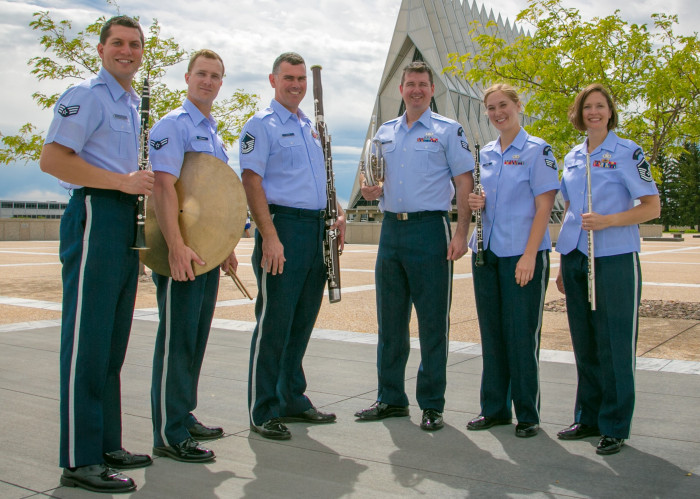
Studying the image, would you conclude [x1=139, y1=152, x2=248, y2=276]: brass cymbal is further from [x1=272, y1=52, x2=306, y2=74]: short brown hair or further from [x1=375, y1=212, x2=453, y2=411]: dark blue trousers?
[x1=375, y1=212, x2=453, y2=411]: dark blue trousers

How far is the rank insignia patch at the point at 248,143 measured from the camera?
4445mm

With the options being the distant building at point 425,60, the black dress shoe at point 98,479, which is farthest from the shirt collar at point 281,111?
the distant building at point 425,60

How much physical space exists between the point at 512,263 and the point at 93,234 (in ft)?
8.40

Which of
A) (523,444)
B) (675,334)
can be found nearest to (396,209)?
(523,444)

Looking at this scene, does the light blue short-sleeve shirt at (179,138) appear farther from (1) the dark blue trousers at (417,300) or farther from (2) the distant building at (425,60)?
(2) the distant building at (425,60)

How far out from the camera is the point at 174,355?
156 inches

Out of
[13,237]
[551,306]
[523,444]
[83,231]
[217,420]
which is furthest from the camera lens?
[13,237]

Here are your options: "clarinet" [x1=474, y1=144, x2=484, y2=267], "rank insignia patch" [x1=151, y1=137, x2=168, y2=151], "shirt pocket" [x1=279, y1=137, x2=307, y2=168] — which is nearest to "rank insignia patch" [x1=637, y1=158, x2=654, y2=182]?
"clarinet" [x1=474, y1=144, x2=484, y2=267]

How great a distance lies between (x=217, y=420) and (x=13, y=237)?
3729cm

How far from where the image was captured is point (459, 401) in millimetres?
5137

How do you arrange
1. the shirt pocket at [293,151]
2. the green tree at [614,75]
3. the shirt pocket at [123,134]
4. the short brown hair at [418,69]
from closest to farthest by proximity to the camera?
1. the shirt pocket at [123,134]
2. the shirt pocket at [293,151]
3. the short brown hair at [418,69]
4. the green tree at [614,75]

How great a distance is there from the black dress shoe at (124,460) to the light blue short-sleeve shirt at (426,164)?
7.55 feet

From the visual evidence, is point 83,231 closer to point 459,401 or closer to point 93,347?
point 93,347

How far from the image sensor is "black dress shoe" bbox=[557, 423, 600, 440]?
4.24 m
